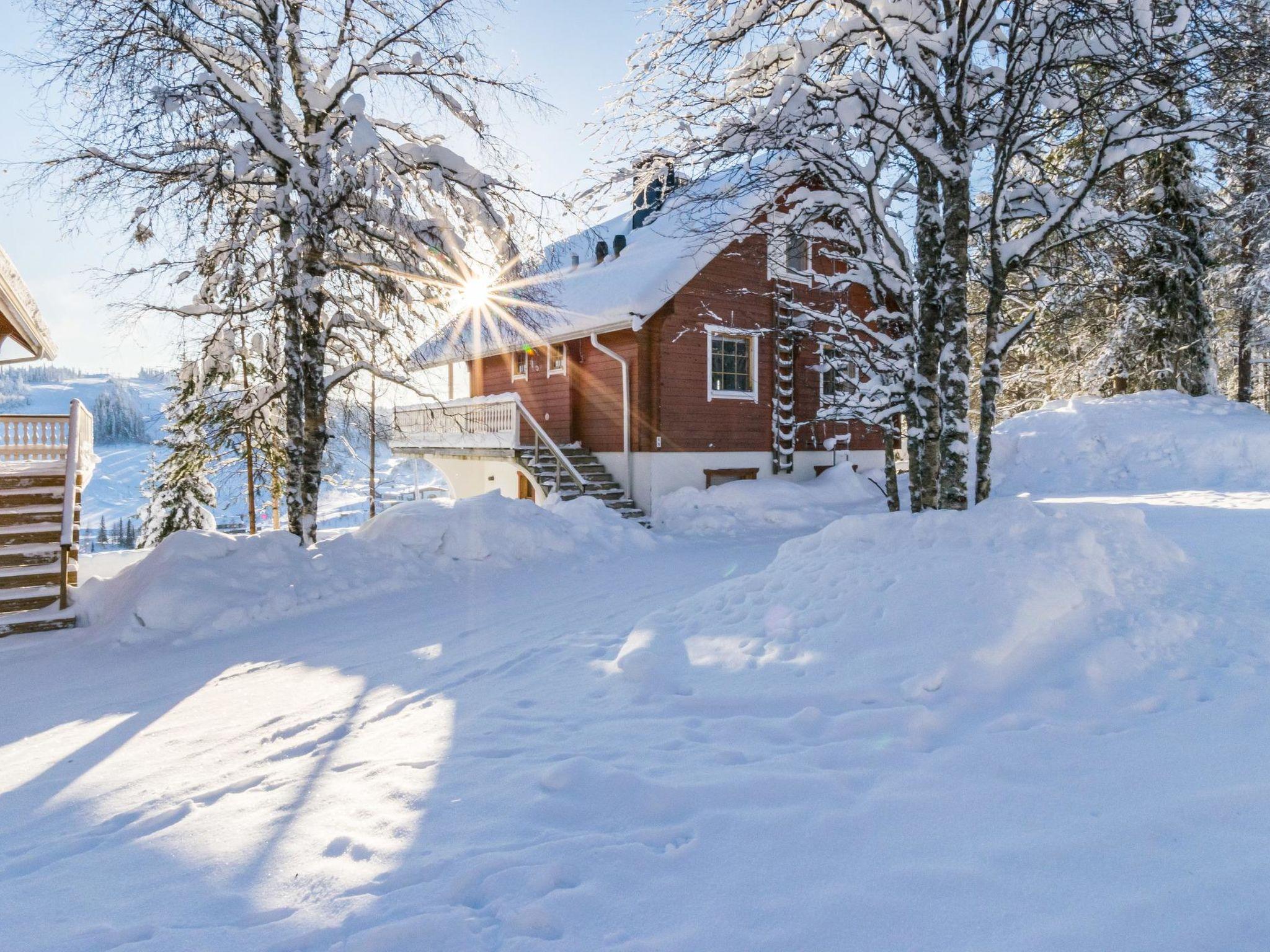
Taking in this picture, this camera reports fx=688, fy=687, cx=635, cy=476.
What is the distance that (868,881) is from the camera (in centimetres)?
249

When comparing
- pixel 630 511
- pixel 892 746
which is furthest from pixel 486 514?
pixel 892 746

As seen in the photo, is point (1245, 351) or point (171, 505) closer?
point (1245, 351)

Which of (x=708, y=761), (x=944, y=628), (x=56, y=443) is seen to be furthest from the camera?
(x=56, y=443)

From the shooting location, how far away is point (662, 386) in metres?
15.8

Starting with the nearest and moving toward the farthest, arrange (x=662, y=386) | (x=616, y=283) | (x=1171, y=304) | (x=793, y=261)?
(x=662, y=386)
(x=616, y=283)
(x=1171, y=304)
(x=793, y=261)

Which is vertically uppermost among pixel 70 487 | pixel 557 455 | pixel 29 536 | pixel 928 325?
pixel 928 325

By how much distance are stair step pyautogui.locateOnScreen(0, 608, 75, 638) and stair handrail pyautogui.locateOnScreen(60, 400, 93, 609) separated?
279mm

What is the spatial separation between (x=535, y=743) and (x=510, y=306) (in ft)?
26.1

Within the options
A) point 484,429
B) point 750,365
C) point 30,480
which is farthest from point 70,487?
point 750,365

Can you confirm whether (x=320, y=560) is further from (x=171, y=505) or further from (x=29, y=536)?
(x=171, y=505)

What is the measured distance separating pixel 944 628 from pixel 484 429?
1429 cm

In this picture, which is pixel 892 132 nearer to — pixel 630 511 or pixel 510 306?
pixel 510 306

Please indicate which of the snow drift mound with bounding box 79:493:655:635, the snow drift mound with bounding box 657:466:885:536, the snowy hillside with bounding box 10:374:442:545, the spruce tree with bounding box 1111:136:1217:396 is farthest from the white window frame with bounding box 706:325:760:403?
the snowy hillside with bounding box 10:374:442:545

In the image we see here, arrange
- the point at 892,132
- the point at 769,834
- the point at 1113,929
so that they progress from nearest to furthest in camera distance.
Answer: the point at 1113,929 < the point at 769,834 < the point at 892,132
